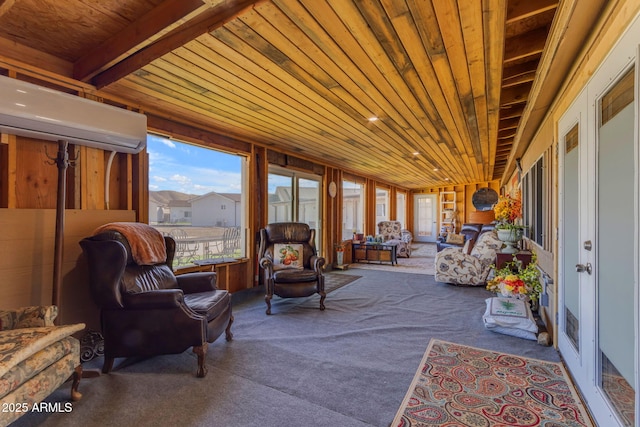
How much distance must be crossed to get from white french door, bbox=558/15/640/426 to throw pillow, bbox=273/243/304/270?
290 cm

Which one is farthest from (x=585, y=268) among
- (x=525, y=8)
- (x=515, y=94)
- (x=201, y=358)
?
(x=201, y=358)

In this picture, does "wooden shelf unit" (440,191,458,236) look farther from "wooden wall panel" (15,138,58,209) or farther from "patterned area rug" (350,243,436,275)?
"wooden wall panel" (15,138,58,209)

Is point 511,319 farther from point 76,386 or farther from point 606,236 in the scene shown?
point 76,386

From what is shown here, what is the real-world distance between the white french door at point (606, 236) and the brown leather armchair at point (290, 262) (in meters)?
2.52

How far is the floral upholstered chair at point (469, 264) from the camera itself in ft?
15.3

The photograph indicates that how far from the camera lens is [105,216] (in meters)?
2.64

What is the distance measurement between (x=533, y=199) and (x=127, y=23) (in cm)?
468

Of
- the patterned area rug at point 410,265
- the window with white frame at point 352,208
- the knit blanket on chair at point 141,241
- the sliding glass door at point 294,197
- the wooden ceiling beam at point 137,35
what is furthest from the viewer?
the window with white frame at point 352,208

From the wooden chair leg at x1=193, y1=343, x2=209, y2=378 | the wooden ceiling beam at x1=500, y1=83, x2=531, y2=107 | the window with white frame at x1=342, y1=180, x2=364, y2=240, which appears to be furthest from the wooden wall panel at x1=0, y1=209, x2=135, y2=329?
the window with white frame at x1=342, y1=180, x2=364, y2=240

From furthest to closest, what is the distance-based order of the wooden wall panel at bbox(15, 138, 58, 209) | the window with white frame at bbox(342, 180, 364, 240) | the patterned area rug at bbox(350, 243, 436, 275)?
the window with white frame at bbox(342, 180, 364, 240) → the patterned area rug at bbox(350, 243, 436, 275) → the wooden wall panel at bbox(15, 138, 58, 209)

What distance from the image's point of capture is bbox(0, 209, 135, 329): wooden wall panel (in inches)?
83.8

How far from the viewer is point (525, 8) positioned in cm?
177

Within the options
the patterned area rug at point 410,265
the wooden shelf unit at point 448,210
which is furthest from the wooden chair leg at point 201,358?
the wooden shelf unit at point 448,210

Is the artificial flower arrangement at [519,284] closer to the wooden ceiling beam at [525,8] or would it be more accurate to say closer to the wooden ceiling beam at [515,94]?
the wooden ceiling beam at [515,94]
